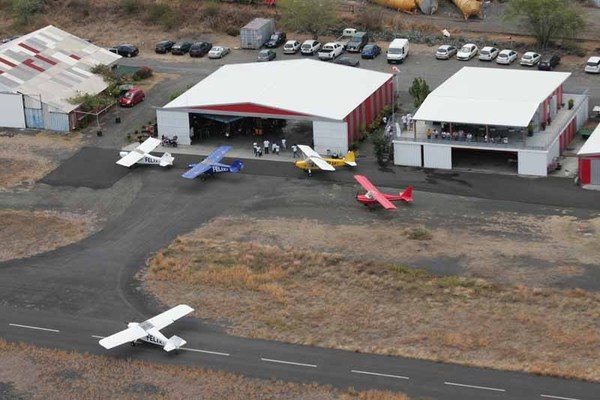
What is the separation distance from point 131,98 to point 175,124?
903 centimetres

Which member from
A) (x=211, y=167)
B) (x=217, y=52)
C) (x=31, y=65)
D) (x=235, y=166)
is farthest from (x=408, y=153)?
(x=31, y=65)

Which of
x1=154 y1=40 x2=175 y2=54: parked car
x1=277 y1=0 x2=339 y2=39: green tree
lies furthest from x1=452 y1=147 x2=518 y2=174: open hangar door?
x1=154 y1=40 x2=175 y2=54: parked car

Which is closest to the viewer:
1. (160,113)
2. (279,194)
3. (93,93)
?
(279,194)

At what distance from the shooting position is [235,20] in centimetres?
9900

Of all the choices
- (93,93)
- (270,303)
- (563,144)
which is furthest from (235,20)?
(270,303)

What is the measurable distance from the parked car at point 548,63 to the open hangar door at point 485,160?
61.2 feet

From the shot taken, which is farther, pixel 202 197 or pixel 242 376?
pixel 202 197

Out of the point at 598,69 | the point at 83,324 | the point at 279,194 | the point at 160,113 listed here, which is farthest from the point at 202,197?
the point at 598,69

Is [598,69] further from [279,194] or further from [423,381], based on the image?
[423,381]

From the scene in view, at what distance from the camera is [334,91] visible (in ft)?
236

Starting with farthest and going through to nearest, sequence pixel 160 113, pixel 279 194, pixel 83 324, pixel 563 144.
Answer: pixel 160 113 → pixel 563 144 → pixel 279 194 → pixel 83 324

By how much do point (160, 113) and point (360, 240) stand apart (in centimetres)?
2241

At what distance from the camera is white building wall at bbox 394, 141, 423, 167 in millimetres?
65500

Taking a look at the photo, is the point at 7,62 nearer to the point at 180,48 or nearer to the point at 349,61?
the point at 180,48
